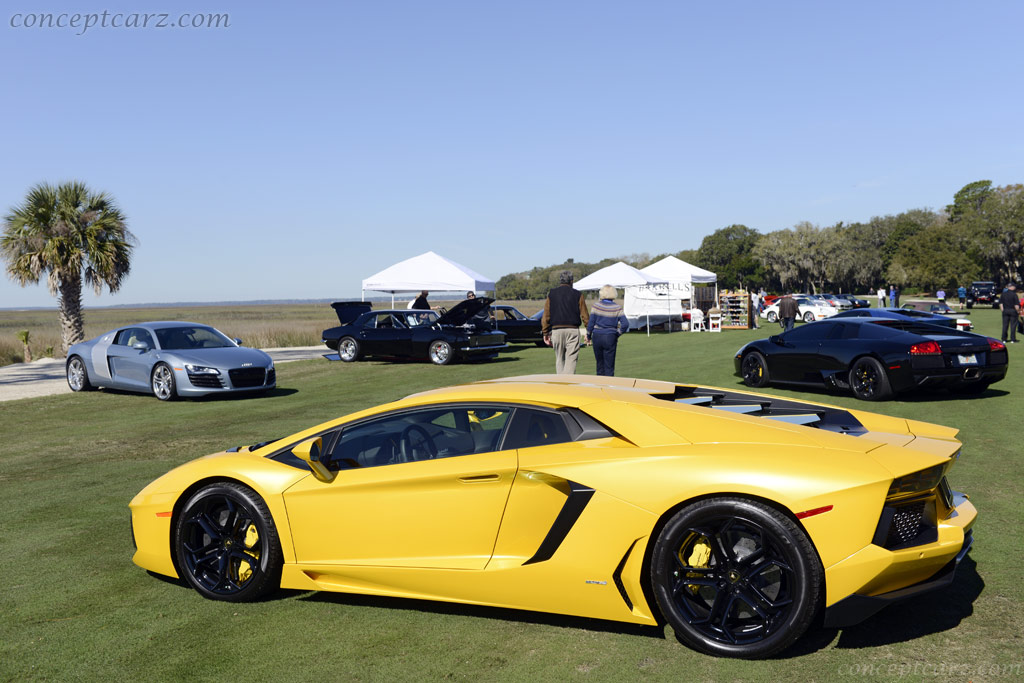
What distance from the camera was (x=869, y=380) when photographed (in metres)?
12.8

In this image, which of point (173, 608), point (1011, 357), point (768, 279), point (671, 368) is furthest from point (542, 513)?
point (768, 279)

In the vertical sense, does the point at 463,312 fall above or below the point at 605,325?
above

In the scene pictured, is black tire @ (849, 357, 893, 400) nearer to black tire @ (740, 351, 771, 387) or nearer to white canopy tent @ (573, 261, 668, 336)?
black tire @ (740, 351, 771, 387)

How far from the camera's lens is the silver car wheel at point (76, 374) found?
16172mm

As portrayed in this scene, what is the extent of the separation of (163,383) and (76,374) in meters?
2.66

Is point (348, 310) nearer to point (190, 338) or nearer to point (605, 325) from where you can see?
point (190, 338)

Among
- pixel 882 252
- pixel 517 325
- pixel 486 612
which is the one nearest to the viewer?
pixel 486 612

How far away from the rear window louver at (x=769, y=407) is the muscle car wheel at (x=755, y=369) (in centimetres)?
969

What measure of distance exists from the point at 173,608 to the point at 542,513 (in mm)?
2158

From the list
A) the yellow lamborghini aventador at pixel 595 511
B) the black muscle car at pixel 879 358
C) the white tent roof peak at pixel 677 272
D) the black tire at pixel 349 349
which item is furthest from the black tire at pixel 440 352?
the white tent roof peak at pixel 677 272

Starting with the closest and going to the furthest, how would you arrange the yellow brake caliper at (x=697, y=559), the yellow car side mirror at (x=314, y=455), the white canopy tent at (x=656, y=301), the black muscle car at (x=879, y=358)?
the yellow brake caliper at (x=697, y=559), the yellow car side mirror at (x=314, y=455), the black muscle car at (x=879, y=358), the white canopy tent at (x=656, y=301)

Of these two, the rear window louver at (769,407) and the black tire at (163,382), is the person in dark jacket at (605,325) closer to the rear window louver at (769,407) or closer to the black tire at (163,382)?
the rear window louver at (769,407)

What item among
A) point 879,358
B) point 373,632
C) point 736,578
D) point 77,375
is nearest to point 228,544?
point 373,632

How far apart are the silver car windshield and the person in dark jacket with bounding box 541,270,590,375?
7.10 meters
